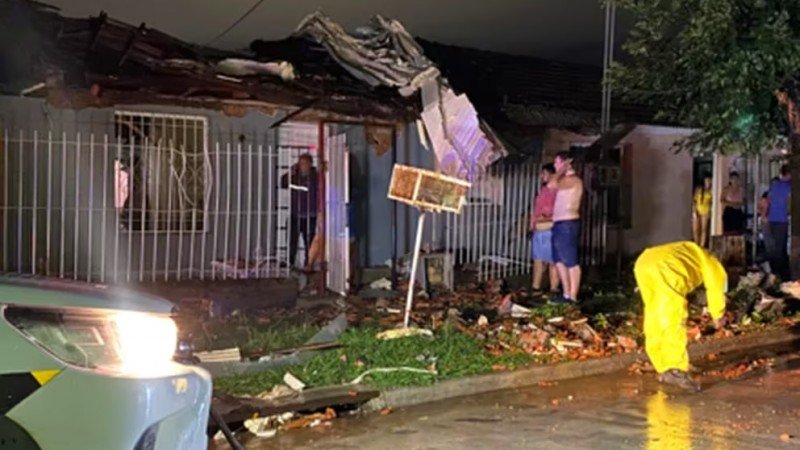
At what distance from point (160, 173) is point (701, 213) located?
10.5 m

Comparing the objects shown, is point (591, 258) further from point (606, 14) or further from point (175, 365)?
point (175, 365)

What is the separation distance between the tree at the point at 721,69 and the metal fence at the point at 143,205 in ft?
17.1

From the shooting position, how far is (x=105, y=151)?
9.96m

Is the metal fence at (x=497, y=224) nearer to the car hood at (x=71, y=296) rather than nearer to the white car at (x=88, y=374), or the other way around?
the car hood at (x=71, y=296)

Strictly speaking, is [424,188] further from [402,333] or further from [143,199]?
[143,199]

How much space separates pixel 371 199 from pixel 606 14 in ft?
17.1

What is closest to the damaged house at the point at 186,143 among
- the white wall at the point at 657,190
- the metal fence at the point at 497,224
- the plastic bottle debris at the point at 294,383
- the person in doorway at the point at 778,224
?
the metal fence at the point at 497,224

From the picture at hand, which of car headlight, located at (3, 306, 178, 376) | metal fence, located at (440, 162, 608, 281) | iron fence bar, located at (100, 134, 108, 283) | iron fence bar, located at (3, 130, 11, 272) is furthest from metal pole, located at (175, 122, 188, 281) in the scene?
car headlight, located at (3, 306, 178, 376)

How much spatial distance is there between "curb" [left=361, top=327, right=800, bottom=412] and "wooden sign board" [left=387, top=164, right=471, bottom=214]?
6.14ft

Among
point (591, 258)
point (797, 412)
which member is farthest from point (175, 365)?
point (591, 258)

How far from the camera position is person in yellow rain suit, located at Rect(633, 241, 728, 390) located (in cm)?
702

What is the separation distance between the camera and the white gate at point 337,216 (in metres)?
11.0

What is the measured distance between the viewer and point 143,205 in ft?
36.2

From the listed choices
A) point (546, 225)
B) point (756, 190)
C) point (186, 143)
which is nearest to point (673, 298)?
point (546, 225)
